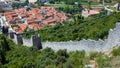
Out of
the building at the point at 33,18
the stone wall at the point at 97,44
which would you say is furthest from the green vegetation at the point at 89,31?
the building at the point at 33,18

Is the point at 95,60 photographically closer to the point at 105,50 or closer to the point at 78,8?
the point at 105,50

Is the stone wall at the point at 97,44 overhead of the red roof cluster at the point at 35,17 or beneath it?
overhead

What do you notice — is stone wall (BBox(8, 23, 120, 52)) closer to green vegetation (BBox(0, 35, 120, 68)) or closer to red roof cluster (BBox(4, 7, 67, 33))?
green vegetation (BBox(0, 35, 120, 68))

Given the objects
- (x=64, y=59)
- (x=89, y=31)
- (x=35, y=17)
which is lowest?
(x=35, y=17)

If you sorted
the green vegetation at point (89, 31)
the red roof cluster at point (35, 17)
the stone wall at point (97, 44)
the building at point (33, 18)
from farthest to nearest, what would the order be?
1. the red roof cluster at point (35, 17)
2. the building at point (33, 18)
3. the green vegetation at point (89, 31)
4. the stone wall at point (97, 44)

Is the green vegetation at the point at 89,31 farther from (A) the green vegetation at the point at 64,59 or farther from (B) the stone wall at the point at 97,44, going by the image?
(A) the green vegetation at the point at 64,59

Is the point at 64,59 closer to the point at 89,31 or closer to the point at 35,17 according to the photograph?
the point at 89,31

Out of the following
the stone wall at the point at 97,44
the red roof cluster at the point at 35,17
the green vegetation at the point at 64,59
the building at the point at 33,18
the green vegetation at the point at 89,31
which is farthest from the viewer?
the red roof cluster at the point at 35,17

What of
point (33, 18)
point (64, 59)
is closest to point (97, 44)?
point (64, 59)

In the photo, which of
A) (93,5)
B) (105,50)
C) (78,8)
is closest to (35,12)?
(78,8)
